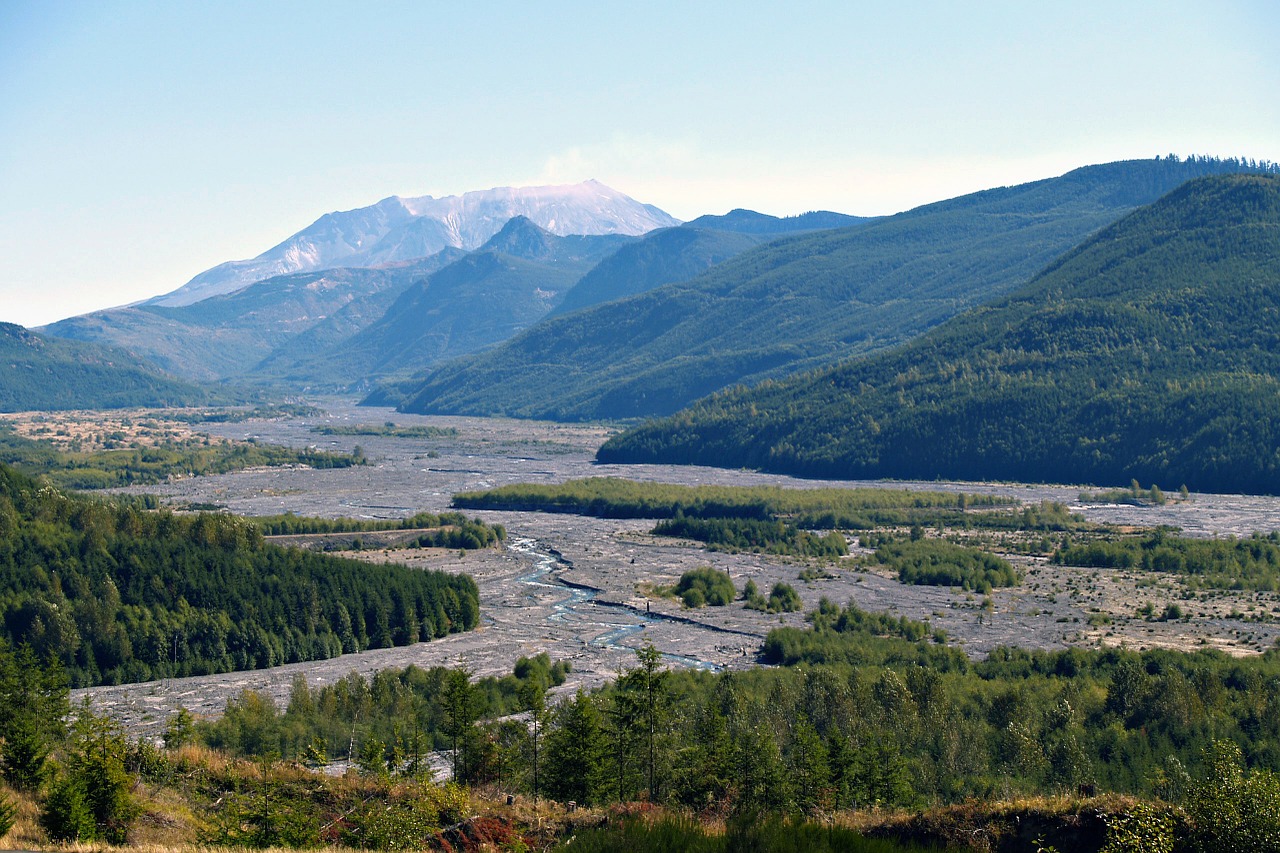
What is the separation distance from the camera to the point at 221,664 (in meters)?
89.7

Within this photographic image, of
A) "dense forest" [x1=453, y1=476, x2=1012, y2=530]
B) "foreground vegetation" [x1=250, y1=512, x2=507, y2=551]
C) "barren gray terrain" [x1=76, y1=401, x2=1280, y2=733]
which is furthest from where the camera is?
"dense forest" [x1=453, y1=476, x2=1012, y2=530]

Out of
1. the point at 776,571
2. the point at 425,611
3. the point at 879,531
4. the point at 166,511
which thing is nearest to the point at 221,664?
the point at 425,611

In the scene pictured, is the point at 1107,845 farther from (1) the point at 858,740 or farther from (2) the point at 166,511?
(2) the point at 166,511

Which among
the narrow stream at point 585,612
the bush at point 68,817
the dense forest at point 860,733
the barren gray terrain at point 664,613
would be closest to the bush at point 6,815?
the bush at point 68,817

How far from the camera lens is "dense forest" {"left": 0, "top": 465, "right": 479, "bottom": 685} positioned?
3450 inches

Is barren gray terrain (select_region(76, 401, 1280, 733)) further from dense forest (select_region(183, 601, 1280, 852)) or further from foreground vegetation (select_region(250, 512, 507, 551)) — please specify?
dense forest (select_region(183, 601, 1280, 852))

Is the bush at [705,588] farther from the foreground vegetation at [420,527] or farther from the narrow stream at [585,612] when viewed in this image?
the foreground vegetation at [420,527]

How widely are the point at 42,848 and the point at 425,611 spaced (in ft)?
232

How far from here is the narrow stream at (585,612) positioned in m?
90.5

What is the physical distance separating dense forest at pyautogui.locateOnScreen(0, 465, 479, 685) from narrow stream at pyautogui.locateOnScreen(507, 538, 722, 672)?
7776mm

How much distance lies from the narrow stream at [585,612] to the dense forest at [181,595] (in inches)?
306

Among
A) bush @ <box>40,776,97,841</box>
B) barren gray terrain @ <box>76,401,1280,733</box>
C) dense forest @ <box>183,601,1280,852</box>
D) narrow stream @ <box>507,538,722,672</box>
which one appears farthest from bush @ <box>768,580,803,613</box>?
bush @ <box>40,776,97,841</box>

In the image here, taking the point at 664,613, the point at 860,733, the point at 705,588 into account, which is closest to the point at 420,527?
the point at 705,588

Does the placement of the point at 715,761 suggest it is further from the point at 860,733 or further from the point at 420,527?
the point at 420,527
